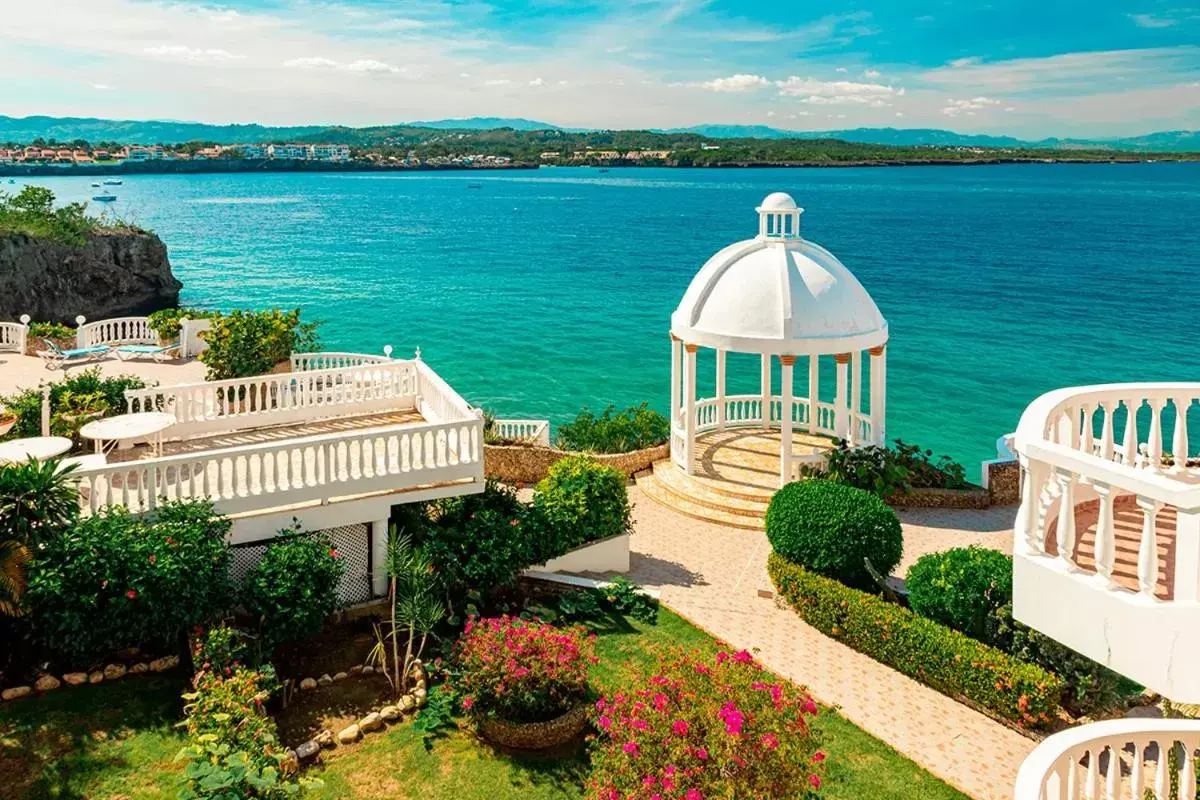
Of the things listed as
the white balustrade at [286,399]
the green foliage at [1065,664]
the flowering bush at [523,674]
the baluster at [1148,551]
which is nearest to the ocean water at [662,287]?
the white balustrade at [286,399]

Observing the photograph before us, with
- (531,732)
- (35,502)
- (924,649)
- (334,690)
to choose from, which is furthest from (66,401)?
(924,649)

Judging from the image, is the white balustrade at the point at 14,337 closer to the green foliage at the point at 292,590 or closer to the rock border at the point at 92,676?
the green foliage at the point at 292,590

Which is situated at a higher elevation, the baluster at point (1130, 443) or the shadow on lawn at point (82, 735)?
the baluster at point (1130, 443)

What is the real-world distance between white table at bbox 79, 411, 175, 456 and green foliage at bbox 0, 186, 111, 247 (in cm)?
3382

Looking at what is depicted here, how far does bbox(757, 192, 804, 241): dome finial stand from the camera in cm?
1878

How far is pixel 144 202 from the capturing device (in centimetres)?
15662

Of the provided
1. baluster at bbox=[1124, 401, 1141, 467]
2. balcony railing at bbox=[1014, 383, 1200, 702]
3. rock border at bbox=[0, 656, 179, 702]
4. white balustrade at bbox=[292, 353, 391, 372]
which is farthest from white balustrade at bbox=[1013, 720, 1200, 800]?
white balustrade at bbox=[292, 353, 391, 372]

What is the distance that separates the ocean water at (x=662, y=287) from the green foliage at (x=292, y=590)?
20458 mm

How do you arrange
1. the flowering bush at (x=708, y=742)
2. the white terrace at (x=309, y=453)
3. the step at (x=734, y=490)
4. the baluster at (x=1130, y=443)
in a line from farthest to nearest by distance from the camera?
1. the step at (x=734, y=490)
2. the white terrace at (x=309, y=453)
3. the flowering bush at (x=708, y=742)
4. the baluster at (x=1130, y=443)

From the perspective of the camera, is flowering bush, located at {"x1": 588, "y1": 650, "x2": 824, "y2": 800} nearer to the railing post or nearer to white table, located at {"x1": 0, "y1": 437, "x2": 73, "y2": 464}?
the railing post

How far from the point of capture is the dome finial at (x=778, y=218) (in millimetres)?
18781

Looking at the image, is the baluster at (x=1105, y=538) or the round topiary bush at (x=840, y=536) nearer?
the baluster at (x=1105, y=538)

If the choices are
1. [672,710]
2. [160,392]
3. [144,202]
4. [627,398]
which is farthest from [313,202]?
[672,710]

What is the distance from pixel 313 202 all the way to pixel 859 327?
155575 mm
